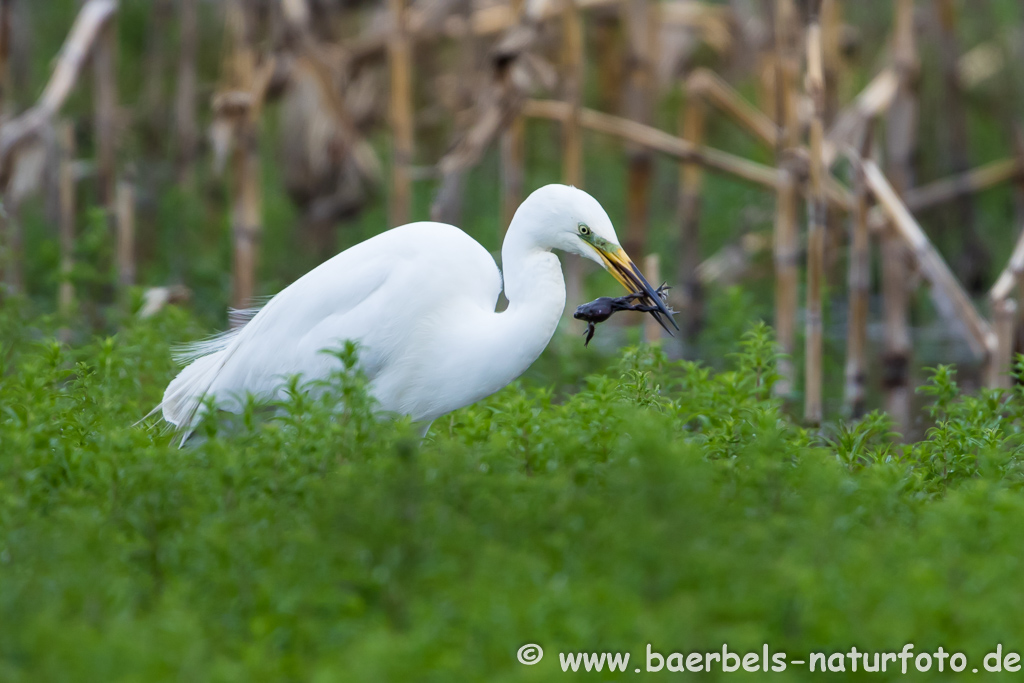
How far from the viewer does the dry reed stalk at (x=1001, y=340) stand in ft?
19.4

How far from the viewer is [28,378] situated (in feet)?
13.1

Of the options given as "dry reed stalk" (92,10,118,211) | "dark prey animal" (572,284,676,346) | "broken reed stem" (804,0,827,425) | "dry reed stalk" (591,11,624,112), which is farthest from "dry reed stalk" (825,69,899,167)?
"dry reed stalk" (92,10,118,211)

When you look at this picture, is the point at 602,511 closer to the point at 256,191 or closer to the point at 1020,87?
the point at 256,191

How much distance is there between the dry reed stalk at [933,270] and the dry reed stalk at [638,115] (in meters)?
1.92

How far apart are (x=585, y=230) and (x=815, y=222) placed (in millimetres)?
2398

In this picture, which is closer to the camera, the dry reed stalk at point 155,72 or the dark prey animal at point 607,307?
the dark prey animal at point 607,307

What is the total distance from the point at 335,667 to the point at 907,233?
5.22m

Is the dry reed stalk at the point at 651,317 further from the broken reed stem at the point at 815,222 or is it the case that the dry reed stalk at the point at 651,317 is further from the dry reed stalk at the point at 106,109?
the dry reed stalk at the point at 106,109

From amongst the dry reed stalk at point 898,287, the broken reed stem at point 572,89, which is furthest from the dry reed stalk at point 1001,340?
the broken reed stem at point 572,89

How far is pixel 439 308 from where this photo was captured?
14.6 feet

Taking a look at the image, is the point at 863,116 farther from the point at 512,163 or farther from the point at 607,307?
the point at 607,307

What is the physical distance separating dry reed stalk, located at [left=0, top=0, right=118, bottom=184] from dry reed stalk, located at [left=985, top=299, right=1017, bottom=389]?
554 centimetres

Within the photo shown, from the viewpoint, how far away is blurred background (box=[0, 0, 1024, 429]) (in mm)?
6879

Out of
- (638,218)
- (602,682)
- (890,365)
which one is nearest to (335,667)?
(602,682)
